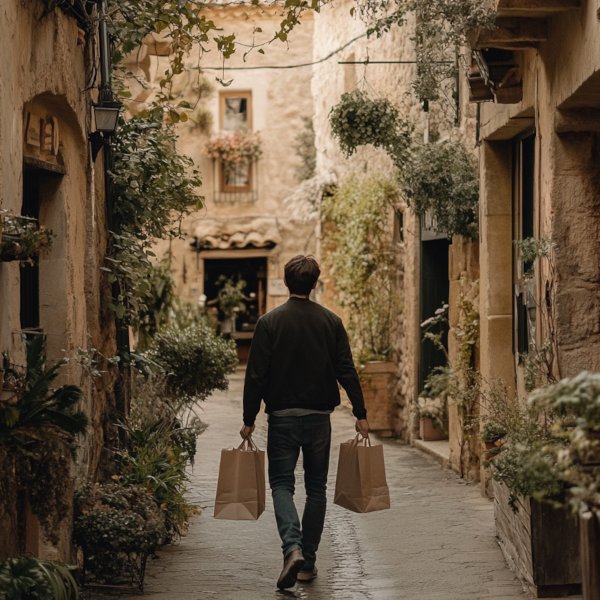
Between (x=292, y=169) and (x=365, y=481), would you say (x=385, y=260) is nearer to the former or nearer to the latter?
(x=365, y=481)

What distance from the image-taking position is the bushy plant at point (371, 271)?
15.2m

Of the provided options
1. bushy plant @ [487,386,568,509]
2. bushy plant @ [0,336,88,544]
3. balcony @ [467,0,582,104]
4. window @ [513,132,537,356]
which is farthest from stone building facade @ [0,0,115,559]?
window @ [513,132,537,356]

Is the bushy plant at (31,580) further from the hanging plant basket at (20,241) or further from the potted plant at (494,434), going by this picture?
the potted plant at (494,434)

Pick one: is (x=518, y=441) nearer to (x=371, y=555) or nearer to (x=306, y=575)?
(x=306, y=575)

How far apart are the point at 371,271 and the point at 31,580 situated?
10.2m

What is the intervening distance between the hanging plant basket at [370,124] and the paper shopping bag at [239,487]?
17.8ft

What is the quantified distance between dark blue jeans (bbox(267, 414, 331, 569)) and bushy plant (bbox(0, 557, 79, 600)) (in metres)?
1.59

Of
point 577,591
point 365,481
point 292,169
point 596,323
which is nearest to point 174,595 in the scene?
point 365,481

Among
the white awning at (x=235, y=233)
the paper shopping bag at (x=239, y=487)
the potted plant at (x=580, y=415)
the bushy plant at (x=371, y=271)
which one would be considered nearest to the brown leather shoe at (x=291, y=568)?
the paper shopping bag at (x=239, y=487)

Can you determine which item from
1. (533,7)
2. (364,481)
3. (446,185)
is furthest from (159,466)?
(446,185)

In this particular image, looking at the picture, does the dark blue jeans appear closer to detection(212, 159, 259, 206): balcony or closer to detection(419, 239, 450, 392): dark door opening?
detection(419, 239, 450, 392): dark door opening

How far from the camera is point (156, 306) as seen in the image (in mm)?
16078

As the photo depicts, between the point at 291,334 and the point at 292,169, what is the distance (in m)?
18.6

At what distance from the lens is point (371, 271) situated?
612 inches
